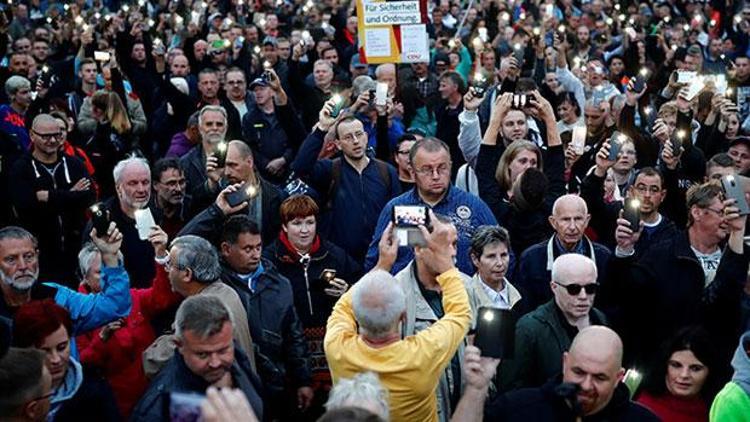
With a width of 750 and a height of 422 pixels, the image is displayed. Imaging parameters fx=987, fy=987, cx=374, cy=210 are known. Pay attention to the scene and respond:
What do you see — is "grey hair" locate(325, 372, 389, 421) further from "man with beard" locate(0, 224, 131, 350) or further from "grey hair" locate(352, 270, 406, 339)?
"man with beard" locate(0, 224, 131, 350)

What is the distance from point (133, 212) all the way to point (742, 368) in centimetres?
383

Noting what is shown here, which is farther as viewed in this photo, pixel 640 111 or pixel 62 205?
pixel 640 111

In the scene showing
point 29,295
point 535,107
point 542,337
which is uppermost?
point 535,107

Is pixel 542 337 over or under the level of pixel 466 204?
under

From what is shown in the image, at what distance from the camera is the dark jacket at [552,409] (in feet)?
12.3

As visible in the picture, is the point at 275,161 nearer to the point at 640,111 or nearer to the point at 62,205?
the point at 62,205

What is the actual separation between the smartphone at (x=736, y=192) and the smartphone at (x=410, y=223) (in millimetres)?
1865

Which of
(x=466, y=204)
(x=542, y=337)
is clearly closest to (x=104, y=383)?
(x=542, y=337)

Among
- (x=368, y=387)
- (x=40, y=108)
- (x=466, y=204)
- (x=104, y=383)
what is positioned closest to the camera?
(x=368, y=387)

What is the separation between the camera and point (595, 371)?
12.4 ft

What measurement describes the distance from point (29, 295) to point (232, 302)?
3.40ft

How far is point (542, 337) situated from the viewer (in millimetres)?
4594

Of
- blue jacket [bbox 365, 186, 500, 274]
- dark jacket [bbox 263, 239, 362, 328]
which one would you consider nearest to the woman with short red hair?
dark jacket [bbox 263, 239, 362, 328]

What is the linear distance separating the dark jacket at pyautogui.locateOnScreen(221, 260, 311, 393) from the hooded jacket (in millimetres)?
2082
